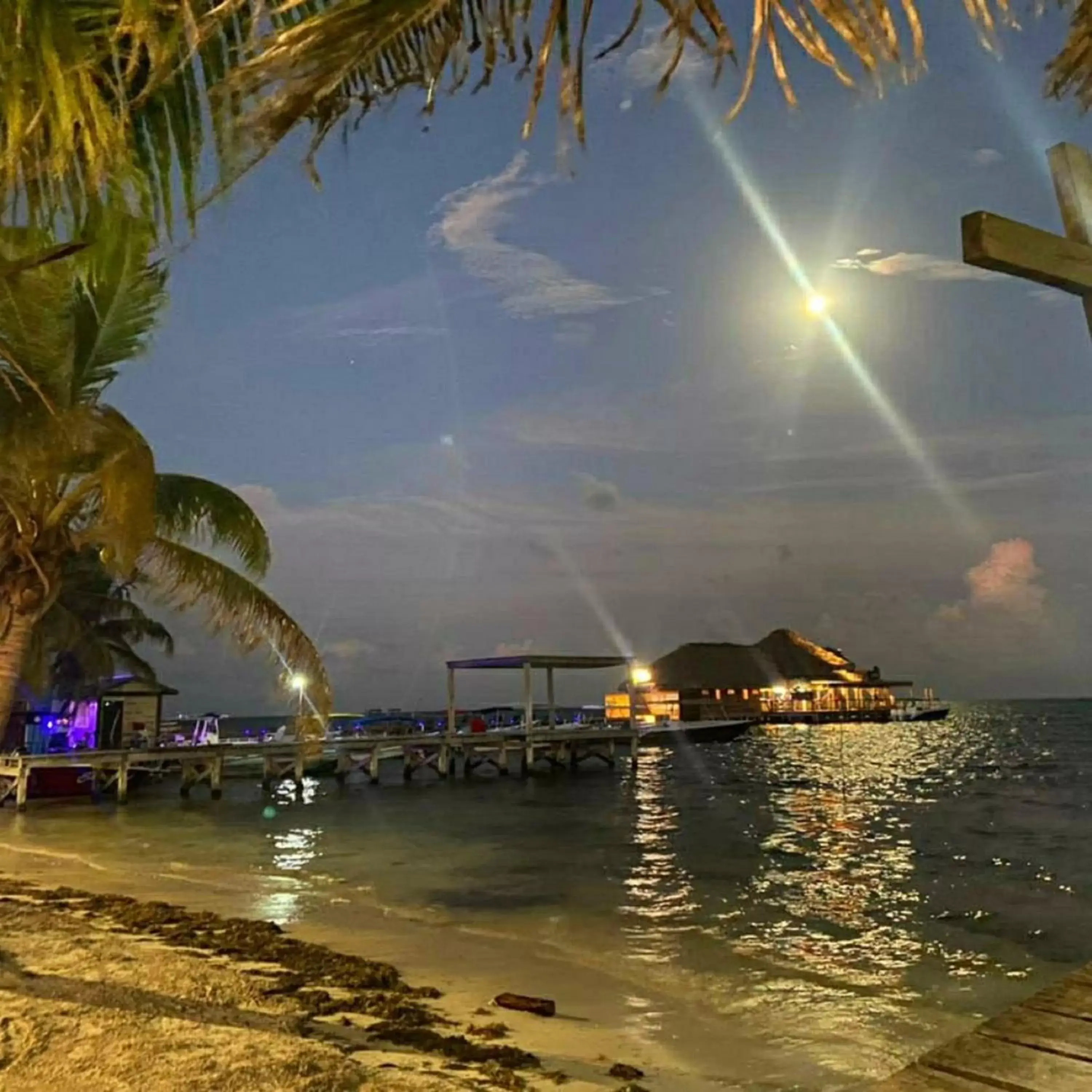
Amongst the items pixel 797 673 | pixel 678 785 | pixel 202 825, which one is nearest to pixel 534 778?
pixel 678 785

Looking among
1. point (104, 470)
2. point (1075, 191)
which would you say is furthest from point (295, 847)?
point (1075, 191)

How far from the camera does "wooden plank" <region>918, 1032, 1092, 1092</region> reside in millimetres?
2410

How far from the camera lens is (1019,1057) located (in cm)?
256

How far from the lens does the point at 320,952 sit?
399 inches

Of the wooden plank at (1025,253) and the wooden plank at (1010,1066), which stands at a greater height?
the wooden plank at (1025,253)

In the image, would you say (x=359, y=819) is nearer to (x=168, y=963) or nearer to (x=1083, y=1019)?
(x=168, y=963)

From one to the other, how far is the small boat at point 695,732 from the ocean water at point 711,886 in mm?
41764

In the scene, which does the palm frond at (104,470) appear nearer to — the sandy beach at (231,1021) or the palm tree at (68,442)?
the palm tree at (68,442)

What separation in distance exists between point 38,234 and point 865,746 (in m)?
84.7

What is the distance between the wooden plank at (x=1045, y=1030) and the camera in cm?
261

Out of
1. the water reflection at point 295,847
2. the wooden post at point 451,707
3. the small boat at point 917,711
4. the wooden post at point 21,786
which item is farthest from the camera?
the small boat at point 917,711

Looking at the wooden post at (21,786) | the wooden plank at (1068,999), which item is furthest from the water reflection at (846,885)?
the wooden post at (21,786)

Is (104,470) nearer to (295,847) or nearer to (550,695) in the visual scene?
(295,847)

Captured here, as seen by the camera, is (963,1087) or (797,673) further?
(797,673)
